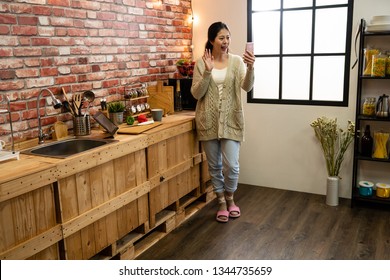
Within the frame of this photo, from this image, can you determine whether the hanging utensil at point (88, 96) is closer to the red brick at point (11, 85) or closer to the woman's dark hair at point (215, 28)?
the red brick at point (11, 85)

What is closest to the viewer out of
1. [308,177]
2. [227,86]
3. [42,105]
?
[42,105]

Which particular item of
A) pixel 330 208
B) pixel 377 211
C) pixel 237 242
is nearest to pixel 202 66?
Result: pixel 237 242

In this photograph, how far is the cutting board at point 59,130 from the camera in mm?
2684

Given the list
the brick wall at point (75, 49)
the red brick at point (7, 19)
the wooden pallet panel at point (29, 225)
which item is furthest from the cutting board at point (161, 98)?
the wooden pallet panel at point (29, 225)

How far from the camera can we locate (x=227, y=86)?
322 centimetres

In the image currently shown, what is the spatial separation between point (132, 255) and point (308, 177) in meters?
2.05

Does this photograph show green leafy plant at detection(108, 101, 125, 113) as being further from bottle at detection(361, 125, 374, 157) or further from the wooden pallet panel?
bottle at detection(361, 125, 374, 157)

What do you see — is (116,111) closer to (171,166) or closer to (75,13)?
(171,166)

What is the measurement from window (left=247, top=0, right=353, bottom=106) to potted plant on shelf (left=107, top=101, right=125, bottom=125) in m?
1.57

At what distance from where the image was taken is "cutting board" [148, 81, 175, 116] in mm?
3578

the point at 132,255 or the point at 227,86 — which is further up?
the point at 227,86

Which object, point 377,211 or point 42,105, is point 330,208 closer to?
point 377,211

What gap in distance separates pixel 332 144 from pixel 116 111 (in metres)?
2.00

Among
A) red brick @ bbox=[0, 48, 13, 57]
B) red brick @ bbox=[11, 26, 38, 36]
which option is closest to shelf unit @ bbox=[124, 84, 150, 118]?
red brick @ bbox=[11, 26, 38, 36]
